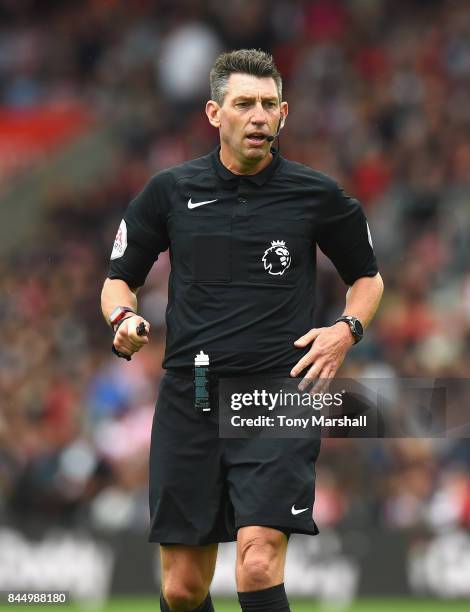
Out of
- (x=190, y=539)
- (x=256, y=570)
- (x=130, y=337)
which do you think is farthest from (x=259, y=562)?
(x=130, y=337)

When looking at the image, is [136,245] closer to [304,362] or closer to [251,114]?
[251,114]

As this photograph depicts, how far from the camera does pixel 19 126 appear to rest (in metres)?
17.4

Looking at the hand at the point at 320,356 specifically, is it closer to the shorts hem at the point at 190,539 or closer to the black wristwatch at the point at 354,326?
the black wristwatch at the point at 354,326

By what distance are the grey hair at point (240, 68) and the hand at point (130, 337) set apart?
1.00m

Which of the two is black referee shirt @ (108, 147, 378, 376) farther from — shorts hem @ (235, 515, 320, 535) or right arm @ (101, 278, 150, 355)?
shorts hem @ (235, 515, 320, 535)

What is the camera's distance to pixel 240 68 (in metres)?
6.12

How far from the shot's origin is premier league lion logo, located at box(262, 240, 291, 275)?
6043 millimetres

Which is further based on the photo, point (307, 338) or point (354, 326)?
point (354, 326)

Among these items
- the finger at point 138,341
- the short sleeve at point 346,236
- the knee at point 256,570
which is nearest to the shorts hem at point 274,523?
the knee at point 256,570

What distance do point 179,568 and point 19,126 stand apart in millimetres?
11868

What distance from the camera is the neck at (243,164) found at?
6141 millimetres

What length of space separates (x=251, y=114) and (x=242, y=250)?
54 centimetres

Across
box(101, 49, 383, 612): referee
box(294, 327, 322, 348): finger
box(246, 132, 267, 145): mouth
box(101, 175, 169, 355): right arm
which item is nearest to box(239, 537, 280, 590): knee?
box(101, 49, 383, 612): referee

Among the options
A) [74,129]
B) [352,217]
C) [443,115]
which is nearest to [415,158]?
[443,115]
